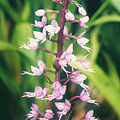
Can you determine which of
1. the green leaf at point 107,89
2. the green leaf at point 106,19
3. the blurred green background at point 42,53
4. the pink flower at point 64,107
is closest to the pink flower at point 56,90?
the pink flower at point 64,107

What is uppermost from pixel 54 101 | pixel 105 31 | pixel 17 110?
pixel 54 101

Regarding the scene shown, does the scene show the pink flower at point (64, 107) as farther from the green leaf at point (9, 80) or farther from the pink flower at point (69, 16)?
the green leaf at point (9, 80)

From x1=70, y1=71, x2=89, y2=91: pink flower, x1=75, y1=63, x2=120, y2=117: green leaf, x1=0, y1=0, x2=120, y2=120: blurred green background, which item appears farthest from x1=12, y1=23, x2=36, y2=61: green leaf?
x1=70, y1=71, x2=89, y2=91: pink flower

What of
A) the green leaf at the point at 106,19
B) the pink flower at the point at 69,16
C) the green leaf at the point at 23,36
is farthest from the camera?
the green leaf at the point at 106,19

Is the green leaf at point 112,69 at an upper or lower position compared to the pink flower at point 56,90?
lower

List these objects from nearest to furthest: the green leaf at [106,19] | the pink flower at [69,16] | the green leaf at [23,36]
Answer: the pink flower at [69,16] → the green leaf at [23,36] → the green leaf at [106,19]

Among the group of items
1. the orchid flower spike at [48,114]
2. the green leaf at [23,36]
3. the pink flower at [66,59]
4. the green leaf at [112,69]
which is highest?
the pink flower at [66,59]

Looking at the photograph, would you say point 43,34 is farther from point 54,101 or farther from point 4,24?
point 4,24

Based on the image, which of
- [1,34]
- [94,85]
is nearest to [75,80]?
[94,85]
